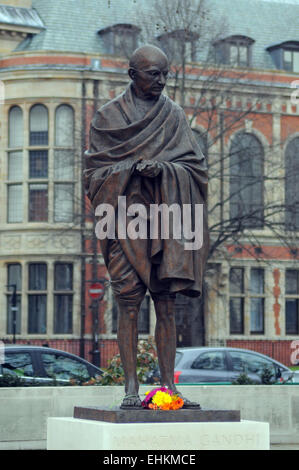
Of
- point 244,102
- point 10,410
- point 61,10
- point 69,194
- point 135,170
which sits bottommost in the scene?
point 10,410

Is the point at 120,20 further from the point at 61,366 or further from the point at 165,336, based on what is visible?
the point at 165,336

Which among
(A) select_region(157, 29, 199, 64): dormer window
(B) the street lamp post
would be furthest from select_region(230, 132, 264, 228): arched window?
(B) the street lamp post

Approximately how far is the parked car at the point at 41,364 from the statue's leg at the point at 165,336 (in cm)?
865

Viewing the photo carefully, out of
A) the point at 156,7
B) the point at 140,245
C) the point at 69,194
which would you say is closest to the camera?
the point at 140,245

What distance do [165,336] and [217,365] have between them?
1248 centimetres

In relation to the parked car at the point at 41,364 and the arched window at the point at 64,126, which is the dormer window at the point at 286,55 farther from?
the parked car at the point at 41,364

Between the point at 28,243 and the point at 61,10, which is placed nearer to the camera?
the point at 28,243

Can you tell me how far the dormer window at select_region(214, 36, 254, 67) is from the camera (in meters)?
35.1

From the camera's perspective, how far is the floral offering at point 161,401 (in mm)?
7480

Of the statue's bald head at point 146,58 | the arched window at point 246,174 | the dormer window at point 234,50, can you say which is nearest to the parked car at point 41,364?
the statue's bald head at point 146,58

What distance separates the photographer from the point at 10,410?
1266 centimetres

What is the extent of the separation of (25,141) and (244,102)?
8098 millimetres

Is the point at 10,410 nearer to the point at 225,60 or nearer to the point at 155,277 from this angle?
the point at 155,277

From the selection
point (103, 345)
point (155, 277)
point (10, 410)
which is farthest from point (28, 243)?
point (155, 277)
